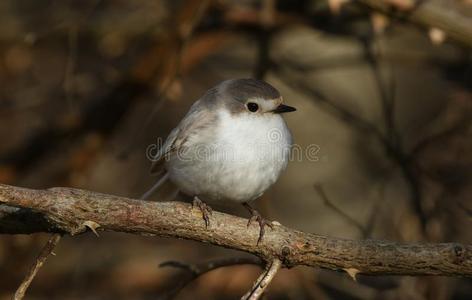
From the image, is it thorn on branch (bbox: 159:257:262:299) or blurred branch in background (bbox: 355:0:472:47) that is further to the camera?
blurred branch in background (bbox: 355:0:472:47)

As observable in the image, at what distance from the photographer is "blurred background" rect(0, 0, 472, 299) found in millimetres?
4953

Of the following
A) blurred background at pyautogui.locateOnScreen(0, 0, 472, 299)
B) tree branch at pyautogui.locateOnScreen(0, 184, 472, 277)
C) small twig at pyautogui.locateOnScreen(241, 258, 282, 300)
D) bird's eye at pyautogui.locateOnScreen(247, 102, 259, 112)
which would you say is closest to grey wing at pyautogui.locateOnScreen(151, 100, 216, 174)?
bird's eye at pyautogui.locateOnScreen(247, 102, 259, 112)

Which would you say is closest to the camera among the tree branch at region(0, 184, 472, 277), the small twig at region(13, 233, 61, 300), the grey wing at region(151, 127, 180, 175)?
the small twig at region(13, 233, 61, 300)

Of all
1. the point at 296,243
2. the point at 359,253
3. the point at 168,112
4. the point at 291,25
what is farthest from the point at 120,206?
the point at 168,112

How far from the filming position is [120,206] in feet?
9.53

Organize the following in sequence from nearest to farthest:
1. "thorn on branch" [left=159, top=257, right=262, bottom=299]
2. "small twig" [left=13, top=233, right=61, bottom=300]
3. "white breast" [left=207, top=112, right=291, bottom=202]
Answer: "small twig" [left=13, top=233, right=61, bottom=300]
"thorn on branch" [left=159, top=257, right=262, bottom=299]
"white breast" [left=207, top=112, right=291, bottom=202]

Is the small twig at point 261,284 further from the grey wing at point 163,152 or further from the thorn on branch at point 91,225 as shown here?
the grey wing at point 163,152

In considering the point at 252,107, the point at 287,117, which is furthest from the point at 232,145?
the point at 287,117

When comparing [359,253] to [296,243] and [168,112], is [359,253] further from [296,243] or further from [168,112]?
[168,112]

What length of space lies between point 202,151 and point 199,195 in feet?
0.90

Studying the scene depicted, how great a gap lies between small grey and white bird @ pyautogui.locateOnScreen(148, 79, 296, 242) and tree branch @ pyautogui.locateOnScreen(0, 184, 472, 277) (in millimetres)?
Result: 443

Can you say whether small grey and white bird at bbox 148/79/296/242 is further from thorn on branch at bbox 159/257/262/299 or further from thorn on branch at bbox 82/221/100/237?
thorn on branch at bbox 82/221/100/237

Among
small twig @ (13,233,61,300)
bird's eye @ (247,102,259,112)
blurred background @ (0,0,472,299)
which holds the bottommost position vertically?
small twig @ (13,233,61,300)

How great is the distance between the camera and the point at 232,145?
12.2 ft
